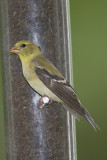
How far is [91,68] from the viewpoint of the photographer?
7543mm

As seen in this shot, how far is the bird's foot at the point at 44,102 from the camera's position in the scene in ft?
14.0

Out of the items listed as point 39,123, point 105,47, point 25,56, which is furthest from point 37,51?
point 105,47

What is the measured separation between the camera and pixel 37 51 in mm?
4328

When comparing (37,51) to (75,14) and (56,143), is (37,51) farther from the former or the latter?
(75,14)

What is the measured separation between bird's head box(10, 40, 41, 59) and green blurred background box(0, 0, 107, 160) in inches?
122

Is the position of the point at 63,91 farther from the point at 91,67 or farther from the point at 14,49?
the point at 91,67

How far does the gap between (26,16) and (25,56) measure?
293 millimetres

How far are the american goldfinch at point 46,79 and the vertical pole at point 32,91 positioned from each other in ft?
0.35

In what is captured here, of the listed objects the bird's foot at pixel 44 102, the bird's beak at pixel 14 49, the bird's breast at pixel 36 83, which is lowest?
the bird's foot at pixel 44 102

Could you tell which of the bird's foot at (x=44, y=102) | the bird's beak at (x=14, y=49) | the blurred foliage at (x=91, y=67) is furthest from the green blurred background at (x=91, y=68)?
the bird's beak at (x=14, y=49)

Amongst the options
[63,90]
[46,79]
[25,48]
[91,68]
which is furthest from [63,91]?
[91,68]

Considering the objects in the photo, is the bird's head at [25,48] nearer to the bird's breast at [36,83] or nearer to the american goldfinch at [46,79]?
the american goldfinch at [46,79]

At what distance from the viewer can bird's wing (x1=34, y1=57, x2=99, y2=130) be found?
13.8ft

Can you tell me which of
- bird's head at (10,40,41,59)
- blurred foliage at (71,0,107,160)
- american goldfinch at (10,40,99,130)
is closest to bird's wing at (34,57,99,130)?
american goldfinch at (10,40,99,130)
